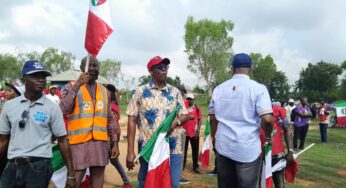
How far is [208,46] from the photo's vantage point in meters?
62.7

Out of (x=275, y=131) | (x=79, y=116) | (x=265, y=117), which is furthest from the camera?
(x=275, y=131)

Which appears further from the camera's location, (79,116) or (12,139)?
(79,116)

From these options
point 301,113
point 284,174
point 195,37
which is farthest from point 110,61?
point 284,174

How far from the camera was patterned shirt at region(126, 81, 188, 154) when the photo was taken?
446 centimetres

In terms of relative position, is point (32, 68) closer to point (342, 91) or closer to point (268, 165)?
point (268, 165)

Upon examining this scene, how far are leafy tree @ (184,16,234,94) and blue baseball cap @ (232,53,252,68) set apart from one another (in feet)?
190

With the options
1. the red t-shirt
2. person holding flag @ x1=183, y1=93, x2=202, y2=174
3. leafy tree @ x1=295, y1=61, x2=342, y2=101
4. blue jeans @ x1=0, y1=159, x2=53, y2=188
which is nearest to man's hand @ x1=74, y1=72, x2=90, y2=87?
blue jeans @ x1=0, y1=159, x2=53, y2=188

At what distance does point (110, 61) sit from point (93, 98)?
222 ft

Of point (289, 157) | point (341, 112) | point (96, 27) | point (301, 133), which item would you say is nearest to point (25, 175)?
point (96, 27)

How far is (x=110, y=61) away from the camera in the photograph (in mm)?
71188

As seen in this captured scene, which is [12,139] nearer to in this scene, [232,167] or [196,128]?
[232,167]

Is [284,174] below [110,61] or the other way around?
below

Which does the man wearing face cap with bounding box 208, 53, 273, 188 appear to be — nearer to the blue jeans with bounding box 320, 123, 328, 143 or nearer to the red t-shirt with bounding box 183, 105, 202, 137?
the red t-shirt with bounding box 183, 105, 202, 137

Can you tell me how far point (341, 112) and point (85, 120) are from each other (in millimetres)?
21200
